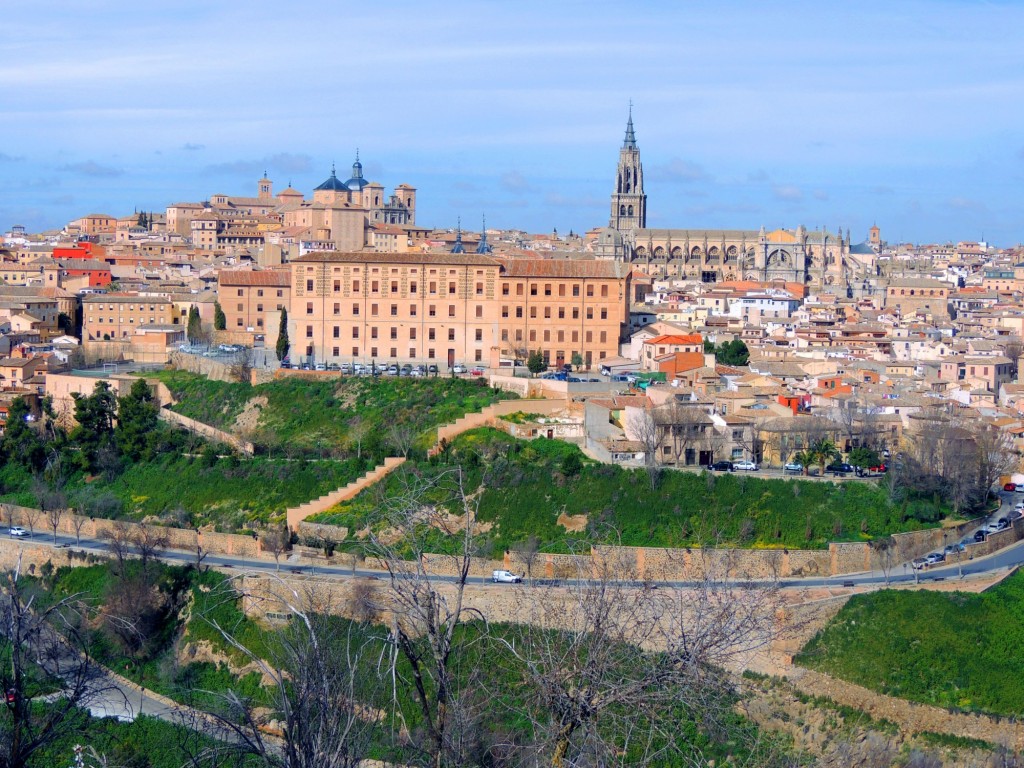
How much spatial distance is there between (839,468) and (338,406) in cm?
1171

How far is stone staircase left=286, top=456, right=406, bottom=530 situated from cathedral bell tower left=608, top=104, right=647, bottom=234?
201 feet

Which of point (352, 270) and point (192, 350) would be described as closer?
point (352, 270)

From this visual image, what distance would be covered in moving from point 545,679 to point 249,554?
19.2 m

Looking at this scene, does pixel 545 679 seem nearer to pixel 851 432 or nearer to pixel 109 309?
pixel 851 432

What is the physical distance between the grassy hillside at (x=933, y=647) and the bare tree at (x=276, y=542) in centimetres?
995

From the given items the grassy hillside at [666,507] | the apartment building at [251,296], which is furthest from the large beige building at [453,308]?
the grassy hillside at [666,507]

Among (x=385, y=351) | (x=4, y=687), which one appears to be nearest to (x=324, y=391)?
(x=385, y=351)

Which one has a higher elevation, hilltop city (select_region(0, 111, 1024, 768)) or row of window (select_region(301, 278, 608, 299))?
row of window (select_region(301, 278, 608, 299))

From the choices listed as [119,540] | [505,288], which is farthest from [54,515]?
[505,288]

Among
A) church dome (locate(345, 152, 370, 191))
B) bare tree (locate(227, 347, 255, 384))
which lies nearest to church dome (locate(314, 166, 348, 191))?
church dome (locate(345, 152, 370, 191))

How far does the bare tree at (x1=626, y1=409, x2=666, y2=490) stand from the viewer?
26172mm

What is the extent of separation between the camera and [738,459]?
92.3 ft

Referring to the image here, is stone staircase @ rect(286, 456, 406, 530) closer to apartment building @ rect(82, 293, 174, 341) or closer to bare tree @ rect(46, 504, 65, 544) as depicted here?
bare tree @ rect(46, 504, 65, 544)

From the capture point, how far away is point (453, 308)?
36750 mm
